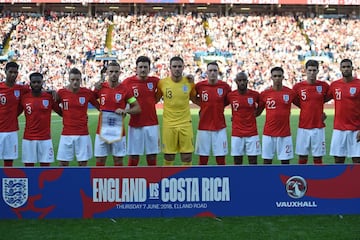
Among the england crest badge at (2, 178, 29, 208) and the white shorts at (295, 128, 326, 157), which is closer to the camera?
the england crest badge at (2, 178, 29, 208)

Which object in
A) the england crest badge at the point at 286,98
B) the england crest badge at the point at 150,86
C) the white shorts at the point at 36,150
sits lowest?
the white shorts at the point at 36,150

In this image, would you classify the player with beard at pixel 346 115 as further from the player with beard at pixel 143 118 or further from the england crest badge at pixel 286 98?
the player with beard at pixel 143 118

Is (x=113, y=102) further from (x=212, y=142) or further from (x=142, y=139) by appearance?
(x=212, y=142)

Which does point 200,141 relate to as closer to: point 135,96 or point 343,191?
point 135,96

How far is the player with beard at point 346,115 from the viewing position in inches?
281

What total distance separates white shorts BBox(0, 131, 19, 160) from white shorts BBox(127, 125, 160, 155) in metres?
1.62

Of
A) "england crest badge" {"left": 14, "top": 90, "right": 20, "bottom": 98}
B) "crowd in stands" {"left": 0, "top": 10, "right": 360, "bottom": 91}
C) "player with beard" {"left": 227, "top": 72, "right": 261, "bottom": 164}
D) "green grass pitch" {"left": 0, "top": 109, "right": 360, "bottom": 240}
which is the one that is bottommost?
"green grass pitch" {"left": 0, "top": 109, "right": 360, "bottom": 240}

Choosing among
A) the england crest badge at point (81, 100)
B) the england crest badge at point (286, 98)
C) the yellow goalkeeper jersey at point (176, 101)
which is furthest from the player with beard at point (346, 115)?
the england crest badge at point (81, 100)

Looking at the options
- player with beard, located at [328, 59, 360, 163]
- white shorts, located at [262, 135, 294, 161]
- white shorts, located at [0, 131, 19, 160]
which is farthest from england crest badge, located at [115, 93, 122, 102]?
player with beard, located at [328, 59, 360, 163]

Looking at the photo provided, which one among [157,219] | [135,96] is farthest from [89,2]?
[157,219]

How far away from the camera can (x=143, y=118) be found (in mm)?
7270

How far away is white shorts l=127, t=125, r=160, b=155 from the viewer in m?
7.30

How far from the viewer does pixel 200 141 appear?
7.36 metres

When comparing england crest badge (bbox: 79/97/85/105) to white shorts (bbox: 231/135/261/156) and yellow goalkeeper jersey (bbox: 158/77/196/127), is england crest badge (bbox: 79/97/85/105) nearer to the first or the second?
yellow goalkeeper jersey (bbox: 158/77/196/127)
